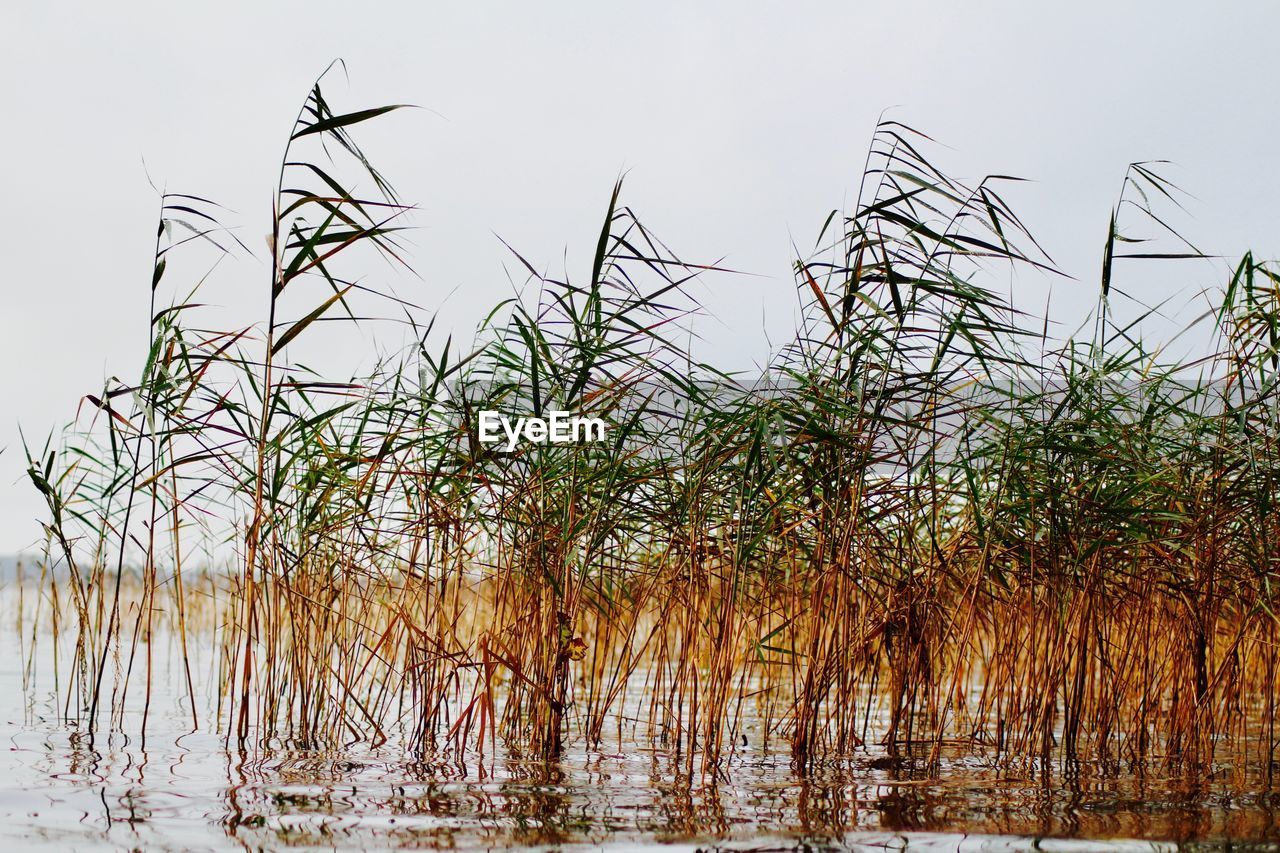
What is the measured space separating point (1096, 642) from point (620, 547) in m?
2.02

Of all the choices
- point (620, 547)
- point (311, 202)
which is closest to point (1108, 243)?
point (620, 547)

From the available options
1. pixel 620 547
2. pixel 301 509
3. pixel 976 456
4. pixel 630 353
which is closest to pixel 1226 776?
pixel 976 456

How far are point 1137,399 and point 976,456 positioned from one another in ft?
2.99

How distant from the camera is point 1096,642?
4.71 meters

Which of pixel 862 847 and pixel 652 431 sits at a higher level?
pixel 652 431

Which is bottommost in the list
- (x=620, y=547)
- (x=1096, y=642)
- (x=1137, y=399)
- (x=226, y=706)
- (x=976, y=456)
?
(x=226, y=706)

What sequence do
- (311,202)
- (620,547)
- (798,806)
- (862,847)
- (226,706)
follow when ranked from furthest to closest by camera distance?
(226,706), (620,547), (311,202), (798,806), (862,847)

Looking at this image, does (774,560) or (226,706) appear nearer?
(774,560)

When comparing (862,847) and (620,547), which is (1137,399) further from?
(862,847)

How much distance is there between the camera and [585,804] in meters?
3.85

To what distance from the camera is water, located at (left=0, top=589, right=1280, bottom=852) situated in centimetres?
337

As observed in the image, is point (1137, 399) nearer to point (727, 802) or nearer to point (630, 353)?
point (630, 353)

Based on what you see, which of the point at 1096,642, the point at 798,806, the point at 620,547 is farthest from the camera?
the point at 620,547

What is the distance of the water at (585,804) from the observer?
3.37 m
